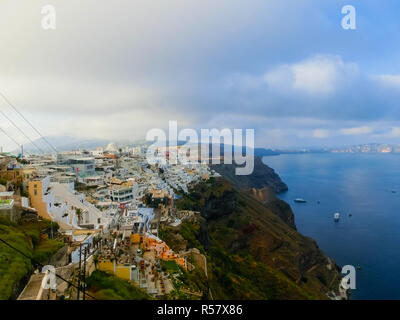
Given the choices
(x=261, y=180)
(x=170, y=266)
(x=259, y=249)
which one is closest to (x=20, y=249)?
(x=170, y=266)

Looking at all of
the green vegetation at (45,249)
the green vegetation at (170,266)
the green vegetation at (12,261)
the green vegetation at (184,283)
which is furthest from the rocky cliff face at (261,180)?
the green vegetation at (12,261)

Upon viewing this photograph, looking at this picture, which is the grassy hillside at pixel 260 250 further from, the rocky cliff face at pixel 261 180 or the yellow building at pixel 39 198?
the rocky cliff face at pixel 261 180

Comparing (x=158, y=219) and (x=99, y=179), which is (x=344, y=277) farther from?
(x=99, y=179)

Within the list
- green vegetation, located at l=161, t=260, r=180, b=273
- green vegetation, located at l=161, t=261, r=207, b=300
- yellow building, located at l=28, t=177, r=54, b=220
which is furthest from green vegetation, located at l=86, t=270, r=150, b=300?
yellow building, located at l=28, t=177, r=54, b=220

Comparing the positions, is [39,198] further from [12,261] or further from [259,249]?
[259,249]

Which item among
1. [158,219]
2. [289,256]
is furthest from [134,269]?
[289,256]

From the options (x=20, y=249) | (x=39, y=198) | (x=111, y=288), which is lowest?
(x=111, y=288)
